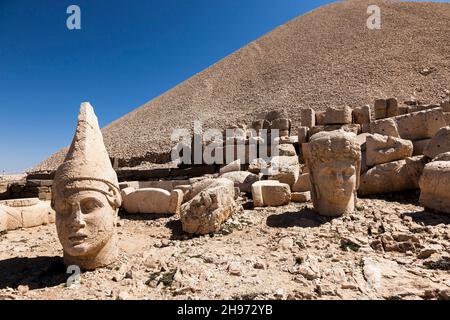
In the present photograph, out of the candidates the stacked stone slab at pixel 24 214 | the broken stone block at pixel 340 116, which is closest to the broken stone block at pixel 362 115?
the broken stone block at pixel 340 116

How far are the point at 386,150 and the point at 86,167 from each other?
570 centimetres

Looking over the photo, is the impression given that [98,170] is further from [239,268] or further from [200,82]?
[200,82]

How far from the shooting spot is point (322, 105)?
23.5m

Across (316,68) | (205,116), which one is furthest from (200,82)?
(316,68)

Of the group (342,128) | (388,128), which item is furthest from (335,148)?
(342,128)

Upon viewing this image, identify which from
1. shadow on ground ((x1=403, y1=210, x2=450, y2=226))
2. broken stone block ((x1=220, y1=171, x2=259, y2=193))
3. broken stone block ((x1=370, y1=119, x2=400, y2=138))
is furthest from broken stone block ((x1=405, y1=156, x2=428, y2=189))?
broken stone block ((x1=220, y1=171, x2=259, y2=193))

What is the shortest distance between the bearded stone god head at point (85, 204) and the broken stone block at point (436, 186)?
→ 4.34 metres

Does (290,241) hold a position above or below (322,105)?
below

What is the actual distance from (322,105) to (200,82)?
17.6 metres

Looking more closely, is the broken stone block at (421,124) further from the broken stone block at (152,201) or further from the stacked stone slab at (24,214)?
the stacked stone slab at (24,214)

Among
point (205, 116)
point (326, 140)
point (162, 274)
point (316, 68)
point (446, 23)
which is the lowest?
point (162, 274)

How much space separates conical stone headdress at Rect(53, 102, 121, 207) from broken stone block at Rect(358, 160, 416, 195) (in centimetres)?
465

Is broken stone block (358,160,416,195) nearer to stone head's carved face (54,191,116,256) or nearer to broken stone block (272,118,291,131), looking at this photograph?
stone head's carved face (54,191,116,256)

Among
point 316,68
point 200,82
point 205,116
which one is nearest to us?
point 205,116
